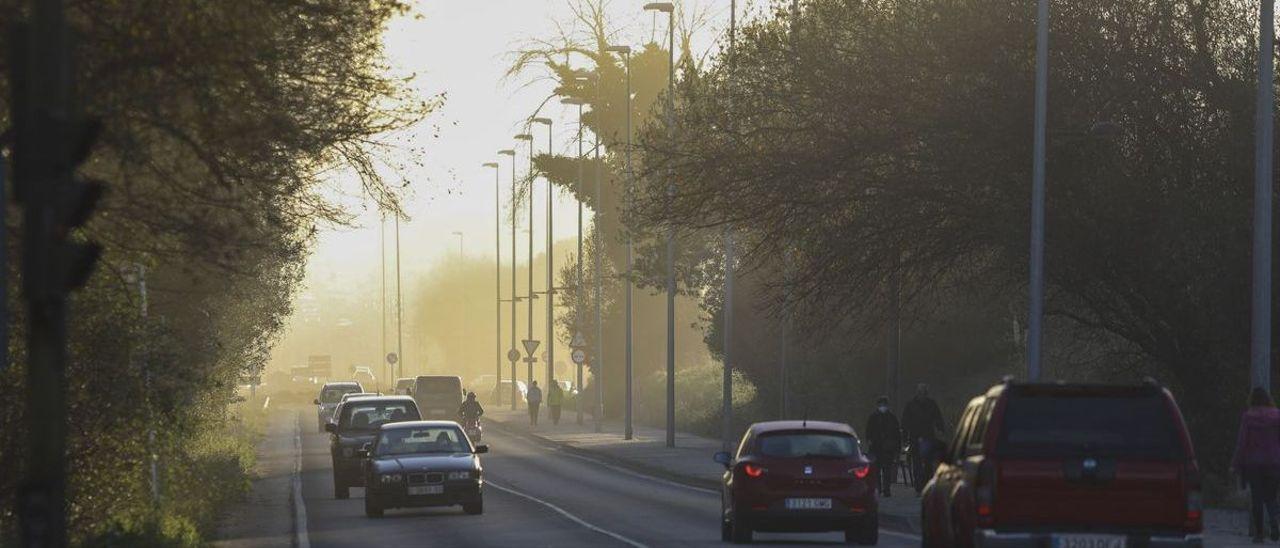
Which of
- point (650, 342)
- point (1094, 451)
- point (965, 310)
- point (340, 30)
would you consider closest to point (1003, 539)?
point (1094, 451)

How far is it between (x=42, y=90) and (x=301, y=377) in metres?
149

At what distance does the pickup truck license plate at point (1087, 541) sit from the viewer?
15.6 metres

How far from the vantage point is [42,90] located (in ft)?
40.2

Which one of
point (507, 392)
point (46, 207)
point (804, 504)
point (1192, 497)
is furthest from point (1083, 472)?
point (507, 392)

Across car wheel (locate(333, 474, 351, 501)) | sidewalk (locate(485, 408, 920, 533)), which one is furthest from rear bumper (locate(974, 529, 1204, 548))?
car wheel (locate(333, 474, 351, 501))

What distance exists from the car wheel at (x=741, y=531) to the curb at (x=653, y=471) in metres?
4.00

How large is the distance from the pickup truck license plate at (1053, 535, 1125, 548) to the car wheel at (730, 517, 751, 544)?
9702 mm

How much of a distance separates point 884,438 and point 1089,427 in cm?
1887

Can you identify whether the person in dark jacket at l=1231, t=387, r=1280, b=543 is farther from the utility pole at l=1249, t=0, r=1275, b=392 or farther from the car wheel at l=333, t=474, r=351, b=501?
the car wheel at l=333, t=474, r=351, b=501

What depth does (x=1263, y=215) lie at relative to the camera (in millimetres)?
28688

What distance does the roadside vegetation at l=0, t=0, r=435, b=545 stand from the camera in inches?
631

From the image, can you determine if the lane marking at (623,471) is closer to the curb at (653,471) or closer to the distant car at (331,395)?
the curb at (653,471)

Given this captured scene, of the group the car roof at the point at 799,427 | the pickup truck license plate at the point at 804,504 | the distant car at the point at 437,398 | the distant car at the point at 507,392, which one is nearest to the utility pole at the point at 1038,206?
the car roof at the point at 799,427

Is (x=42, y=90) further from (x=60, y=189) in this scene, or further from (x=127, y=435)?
(x=127, y=435)
